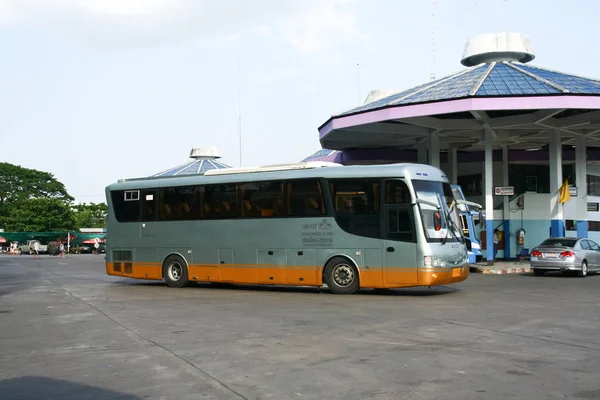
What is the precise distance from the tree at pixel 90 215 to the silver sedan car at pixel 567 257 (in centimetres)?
8797

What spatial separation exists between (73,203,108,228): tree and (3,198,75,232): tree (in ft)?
66.8

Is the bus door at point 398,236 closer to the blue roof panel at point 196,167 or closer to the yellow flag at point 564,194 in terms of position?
the yellow flag at point 564,194

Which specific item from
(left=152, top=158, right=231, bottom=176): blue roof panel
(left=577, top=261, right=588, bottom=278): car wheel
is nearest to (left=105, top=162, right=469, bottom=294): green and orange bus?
(left=577, top=261, right=588, bottom=278): car wheel

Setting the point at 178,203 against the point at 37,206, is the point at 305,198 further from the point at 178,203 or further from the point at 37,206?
the point at 37,206

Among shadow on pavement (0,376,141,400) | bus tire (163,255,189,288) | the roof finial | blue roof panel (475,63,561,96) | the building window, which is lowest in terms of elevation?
shadow on pavement (0,376,141,400)

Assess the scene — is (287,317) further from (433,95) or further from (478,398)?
(433,95)

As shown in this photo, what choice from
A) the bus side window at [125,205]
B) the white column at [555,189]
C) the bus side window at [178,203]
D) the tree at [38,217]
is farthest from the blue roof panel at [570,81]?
the tree at [38,217]

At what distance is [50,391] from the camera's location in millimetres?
6379

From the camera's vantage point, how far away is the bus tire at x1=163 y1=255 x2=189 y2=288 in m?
19.9

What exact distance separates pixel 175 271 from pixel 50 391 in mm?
13880

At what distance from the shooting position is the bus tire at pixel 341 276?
16953 mm

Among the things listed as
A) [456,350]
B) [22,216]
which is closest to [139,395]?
Result: [456,350]

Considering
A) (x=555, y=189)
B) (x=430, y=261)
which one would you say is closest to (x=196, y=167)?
(x=555, y=189)

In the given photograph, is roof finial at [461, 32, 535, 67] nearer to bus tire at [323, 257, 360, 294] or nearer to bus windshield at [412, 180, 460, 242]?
bus windshield at [412, 180, 460, 242]
